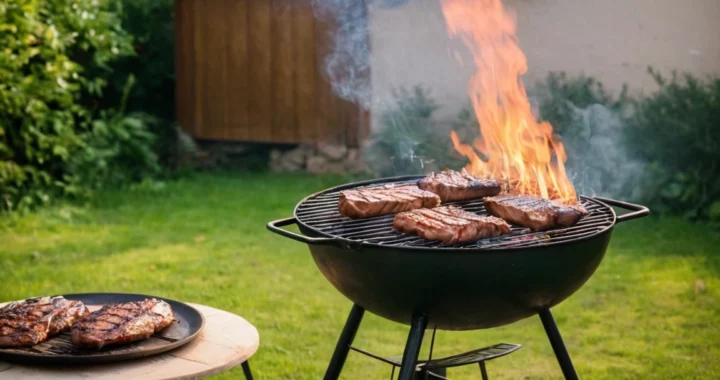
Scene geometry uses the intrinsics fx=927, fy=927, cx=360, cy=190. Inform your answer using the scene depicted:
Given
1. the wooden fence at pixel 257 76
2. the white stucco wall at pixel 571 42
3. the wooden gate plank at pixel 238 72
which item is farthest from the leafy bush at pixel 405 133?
the wooden gate plank at pixel 238 72

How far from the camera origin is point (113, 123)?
977 centimetres

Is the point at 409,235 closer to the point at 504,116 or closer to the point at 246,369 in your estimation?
the point at 246,369

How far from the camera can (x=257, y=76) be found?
35.5 ft

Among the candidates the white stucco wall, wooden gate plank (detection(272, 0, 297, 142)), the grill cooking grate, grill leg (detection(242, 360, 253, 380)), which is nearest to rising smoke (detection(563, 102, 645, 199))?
the white stucco wall

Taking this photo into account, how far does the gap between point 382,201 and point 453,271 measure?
2.15 feet

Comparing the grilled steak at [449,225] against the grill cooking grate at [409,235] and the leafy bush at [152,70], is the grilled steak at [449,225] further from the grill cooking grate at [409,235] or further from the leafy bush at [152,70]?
the leafy bush at [152,70]

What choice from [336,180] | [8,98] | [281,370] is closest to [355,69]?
[336,180]

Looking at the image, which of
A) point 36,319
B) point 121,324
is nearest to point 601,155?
point 121,324

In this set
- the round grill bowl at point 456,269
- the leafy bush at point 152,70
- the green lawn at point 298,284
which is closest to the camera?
the round grill bowl at point 456,269

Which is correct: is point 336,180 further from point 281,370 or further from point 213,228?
point 281,370

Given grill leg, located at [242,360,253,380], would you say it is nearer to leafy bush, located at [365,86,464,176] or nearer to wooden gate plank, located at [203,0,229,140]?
leafy bush, located at [365,86,464,176]

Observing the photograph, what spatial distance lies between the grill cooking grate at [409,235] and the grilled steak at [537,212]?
0.03 m

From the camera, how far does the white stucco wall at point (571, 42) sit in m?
8.52

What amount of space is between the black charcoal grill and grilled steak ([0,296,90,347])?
83cm
